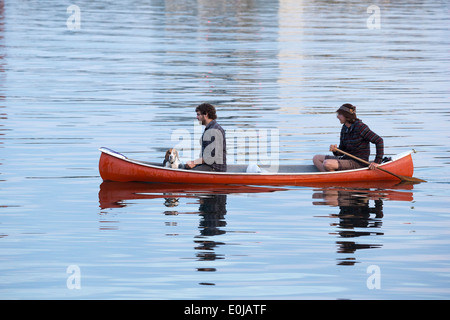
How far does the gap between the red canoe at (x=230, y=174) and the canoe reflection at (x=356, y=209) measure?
289mm

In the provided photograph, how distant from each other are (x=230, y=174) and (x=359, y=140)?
102 inches

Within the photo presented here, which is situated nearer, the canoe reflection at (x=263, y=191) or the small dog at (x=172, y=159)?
the canoe reflection at (x=263, y=191)

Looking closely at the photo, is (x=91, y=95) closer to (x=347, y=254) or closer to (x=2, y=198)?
(x=2, y=198)

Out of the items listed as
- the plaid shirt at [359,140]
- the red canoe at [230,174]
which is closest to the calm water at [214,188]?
the red canoe at [230,174]

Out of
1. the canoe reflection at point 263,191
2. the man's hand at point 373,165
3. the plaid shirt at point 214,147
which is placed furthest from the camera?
the man's hand at point 373,165

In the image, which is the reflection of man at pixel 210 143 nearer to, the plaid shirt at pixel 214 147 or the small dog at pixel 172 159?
the plaid shirt at pixel 214 147

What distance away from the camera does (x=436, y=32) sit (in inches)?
2510

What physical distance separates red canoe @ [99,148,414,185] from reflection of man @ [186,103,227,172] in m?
0.18

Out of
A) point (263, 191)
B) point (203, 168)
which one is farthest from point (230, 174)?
point (263, 191)

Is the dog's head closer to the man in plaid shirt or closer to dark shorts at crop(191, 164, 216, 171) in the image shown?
dark shorts at crop(191, 164, 216, 171)

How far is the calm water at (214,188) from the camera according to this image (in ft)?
39.6

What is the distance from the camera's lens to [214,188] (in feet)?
59.1

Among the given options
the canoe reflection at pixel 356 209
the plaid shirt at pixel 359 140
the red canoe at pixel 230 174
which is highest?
the plaid shirt at pixel 359 140

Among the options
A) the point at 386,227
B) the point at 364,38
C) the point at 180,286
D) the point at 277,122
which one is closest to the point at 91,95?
the point at 277,122
